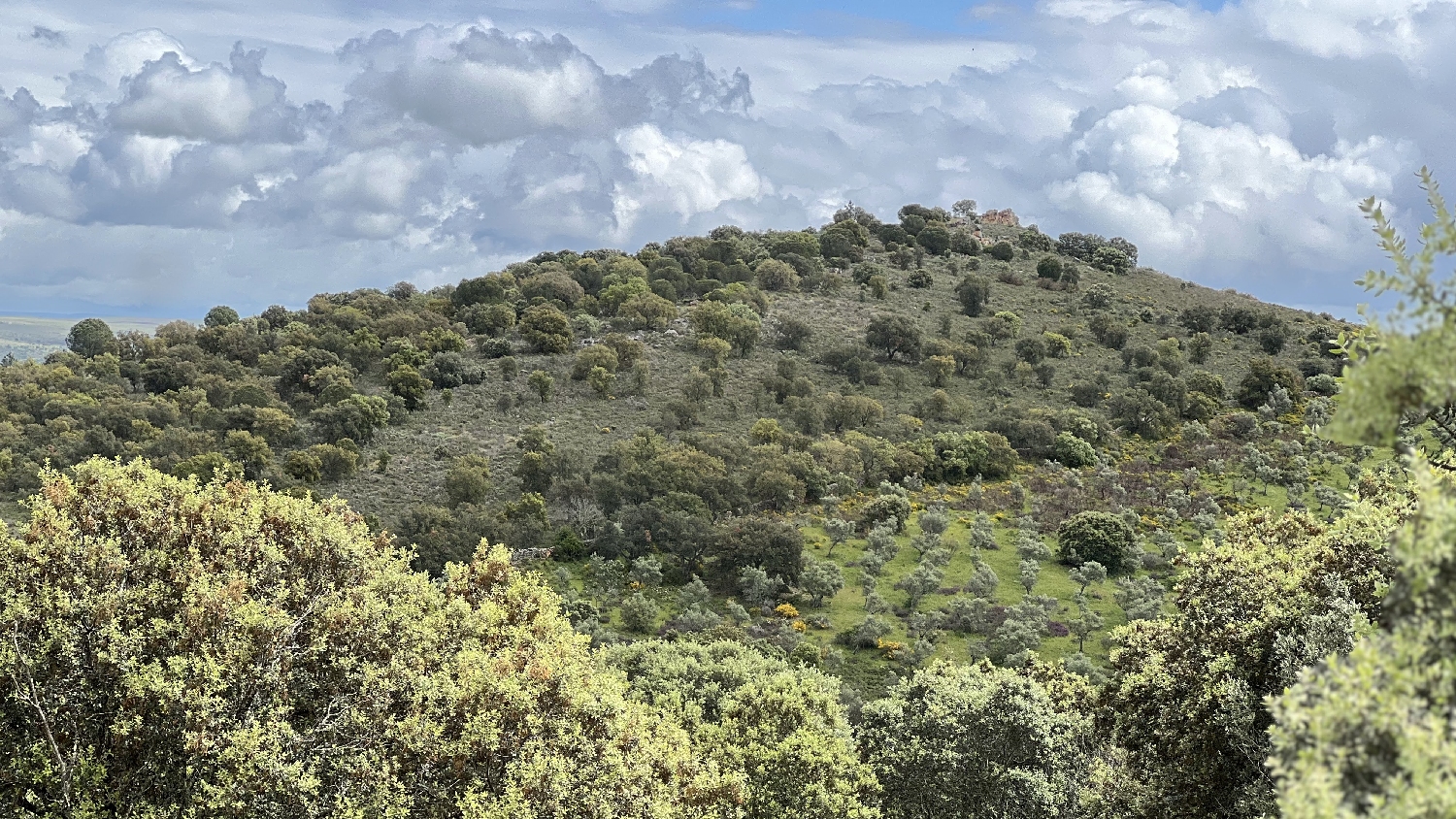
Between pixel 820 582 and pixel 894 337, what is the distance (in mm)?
42179

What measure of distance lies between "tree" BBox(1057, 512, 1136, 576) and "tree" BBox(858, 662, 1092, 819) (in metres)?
25.8

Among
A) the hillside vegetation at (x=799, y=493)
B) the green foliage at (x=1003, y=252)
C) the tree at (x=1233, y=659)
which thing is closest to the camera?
the tree at (x=1233, y=659)

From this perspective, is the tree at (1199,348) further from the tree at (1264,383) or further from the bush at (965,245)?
→ the bush at (965,245)

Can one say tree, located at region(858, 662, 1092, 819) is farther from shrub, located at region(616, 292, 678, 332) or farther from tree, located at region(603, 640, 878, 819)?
shrub, located at region(616, 292, 678, 332)

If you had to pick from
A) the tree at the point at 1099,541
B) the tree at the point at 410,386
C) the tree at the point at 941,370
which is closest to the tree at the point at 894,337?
the tree at the point at 941,370

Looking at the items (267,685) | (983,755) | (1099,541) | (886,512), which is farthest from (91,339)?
(983,755)

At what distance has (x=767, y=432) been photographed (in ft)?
206

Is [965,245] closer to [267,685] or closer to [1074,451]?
[1074,451]

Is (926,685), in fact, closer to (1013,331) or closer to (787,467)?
(787,467)

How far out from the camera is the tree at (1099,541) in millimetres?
46531

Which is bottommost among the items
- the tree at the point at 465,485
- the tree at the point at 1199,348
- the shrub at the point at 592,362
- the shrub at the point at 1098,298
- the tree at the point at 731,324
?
the tree at the point at 465,485

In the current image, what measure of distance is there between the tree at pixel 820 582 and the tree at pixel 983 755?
2107cm

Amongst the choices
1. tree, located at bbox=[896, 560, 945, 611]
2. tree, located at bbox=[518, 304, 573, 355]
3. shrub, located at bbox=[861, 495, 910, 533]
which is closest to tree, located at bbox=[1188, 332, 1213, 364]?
shrub, located at bbox=[861, 495, 910, 533]

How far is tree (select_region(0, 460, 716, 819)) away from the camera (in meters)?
13.2
